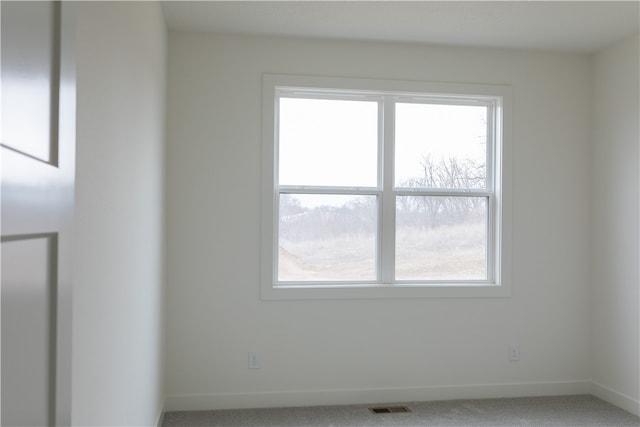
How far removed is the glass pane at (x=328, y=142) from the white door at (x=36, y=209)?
3188 mm

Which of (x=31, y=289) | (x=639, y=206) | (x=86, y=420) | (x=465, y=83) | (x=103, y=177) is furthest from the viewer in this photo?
(x=465, y=83)

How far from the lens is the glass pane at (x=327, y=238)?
4.17m

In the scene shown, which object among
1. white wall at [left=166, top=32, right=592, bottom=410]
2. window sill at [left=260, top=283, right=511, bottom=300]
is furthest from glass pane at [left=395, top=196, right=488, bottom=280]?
white wall at [left=166, top=32, right=592, bottom=410]

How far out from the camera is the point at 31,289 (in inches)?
30.6

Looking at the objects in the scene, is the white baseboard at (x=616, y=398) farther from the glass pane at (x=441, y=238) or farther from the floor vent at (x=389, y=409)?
the floor vent at (x=389, y=409)

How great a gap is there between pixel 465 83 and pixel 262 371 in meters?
2.56

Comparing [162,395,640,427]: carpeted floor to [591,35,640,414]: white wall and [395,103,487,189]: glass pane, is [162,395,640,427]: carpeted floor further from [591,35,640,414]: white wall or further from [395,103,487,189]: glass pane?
A: [395,103,487,189]: glass pane

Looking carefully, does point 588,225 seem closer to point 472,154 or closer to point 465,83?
point 472,154

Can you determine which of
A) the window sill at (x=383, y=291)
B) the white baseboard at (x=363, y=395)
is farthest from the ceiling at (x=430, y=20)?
the white baseboard at (x=363, y=395)

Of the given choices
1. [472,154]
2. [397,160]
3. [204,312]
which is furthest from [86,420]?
[472,154]

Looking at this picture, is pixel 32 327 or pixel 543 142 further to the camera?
pixel 543 142

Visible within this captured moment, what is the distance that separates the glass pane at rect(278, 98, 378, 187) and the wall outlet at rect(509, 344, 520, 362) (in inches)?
63.3

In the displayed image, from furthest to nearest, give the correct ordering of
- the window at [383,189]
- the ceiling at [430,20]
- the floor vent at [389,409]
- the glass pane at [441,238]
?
the glass pane at [441,238] < the window at [383,189] < the floor vent at [389,409] < the ceiling at [430,20]

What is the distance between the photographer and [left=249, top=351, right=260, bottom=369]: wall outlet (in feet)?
13.2
